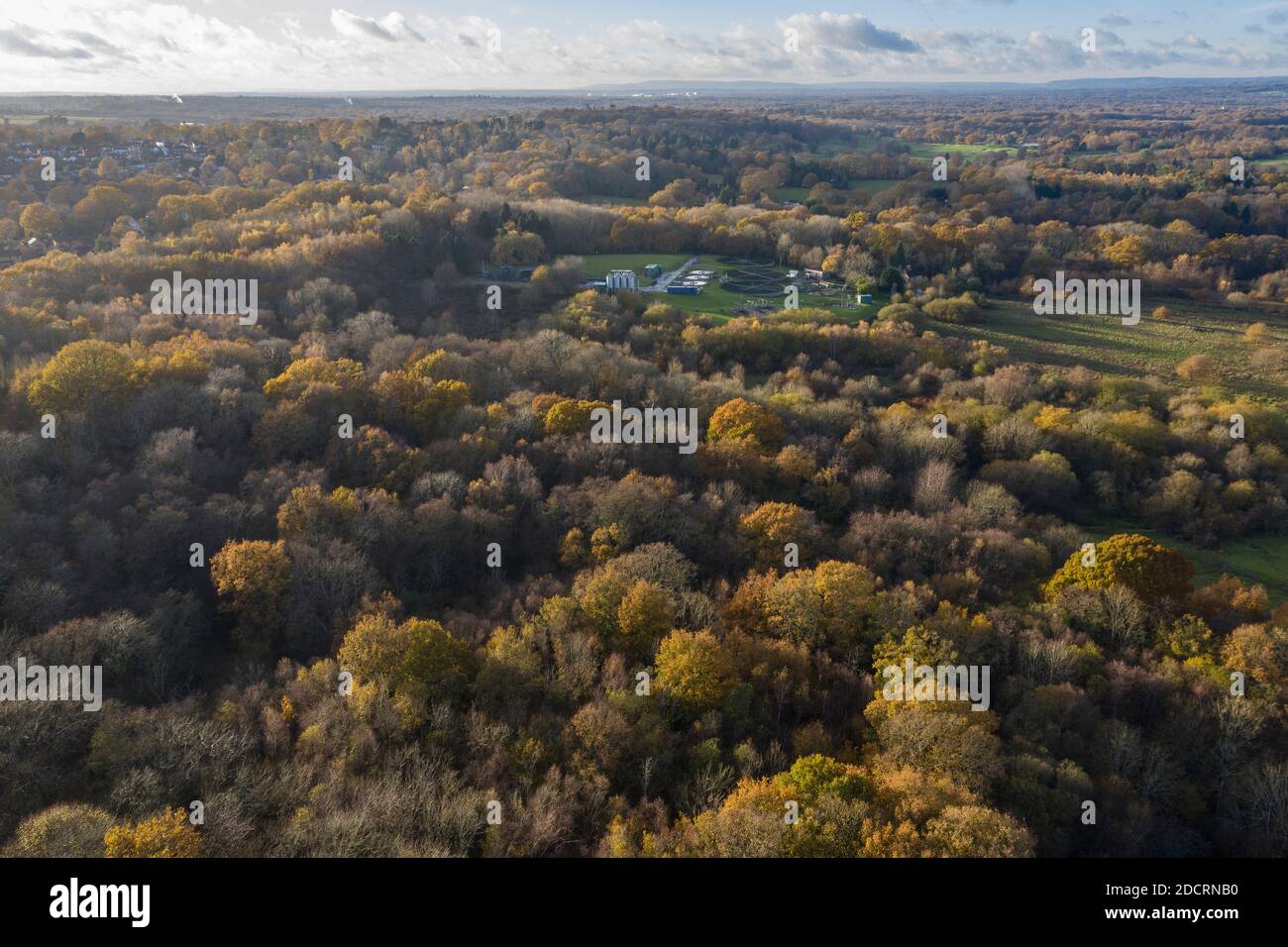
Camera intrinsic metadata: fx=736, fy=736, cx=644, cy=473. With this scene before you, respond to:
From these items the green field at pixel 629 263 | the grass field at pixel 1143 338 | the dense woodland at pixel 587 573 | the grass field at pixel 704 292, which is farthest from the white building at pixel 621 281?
the grass field at pixel 1143 338

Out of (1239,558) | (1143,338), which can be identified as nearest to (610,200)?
(1143,338)

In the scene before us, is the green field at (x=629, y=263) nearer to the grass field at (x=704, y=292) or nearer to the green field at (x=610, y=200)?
the grass field at (x=704, y=292)

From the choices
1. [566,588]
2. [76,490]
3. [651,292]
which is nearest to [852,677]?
[566,588]

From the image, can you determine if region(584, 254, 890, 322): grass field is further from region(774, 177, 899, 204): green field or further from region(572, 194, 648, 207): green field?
region(774, 177, 899, 204): green field

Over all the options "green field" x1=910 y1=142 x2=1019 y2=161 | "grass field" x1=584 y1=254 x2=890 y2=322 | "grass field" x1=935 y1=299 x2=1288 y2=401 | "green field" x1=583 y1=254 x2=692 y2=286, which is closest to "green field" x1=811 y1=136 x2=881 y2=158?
"green field" x1=910 y1=142 x2=1019 y2=161

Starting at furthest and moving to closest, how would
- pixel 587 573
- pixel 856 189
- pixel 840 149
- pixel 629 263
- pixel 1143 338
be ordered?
1. pixel 840 149
2. pixel 856 189
3. pixel 629 263
4. pixel 1143 338
5. pixel 587 573

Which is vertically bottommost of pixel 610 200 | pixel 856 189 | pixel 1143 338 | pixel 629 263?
pixel 1143 338

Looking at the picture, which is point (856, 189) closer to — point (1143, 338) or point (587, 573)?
point (1143, 338)
